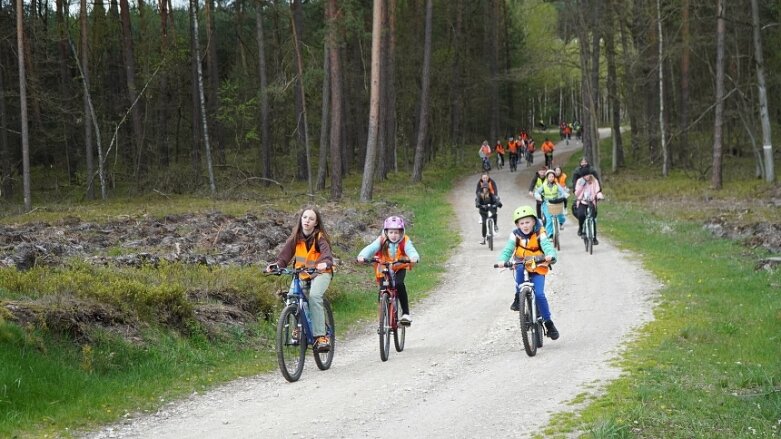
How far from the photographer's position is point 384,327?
10195 millimetres

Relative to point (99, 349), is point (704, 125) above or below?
above

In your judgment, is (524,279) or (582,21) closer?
(524,279)

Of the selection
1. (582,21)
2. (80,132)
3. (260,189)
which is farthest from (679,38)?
(80,132)

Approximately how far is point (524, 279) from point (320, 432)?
4209 millimetres

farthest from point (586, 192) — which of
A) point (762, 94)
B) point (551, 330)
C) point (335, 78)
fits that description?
point (762, 94)

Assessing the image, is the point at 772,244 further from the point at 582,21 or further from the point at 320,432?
the point at 582,21

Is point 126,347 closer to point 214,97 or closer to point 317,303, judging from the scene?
point 317,303

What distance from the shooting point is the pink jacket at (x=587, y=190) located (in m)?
19.8

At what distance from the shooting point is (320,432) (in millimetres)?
7234

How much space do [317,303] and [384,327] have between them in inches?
42.4

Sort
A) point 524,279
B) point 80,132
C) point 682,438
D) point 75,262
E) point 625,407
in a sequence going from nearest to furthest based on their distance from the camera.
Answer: point 682,438 → point 625,407 → point 524,279 → point 75,262 → point 80,132

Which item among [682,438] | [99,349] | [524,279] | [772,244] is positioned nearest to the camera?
[682,438]

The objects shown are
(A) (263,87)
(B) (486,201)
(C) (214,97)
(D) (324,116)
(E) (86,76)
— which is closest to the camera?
(B) (486,201)

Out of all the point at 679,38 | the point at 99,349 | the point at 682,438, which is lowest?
the point at 682,438
